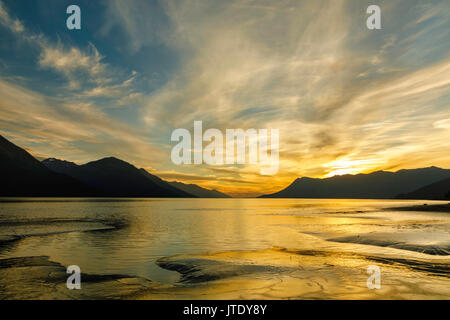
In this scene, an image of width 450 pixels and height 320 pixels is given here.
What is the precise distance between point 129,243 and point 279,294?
2219cm

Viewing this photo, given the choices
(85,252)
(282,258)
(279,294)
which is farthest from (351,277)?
(85,252)

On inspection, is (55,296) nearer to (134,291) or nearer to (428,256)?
(134,291)

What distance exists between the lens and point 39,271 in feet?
58.9
